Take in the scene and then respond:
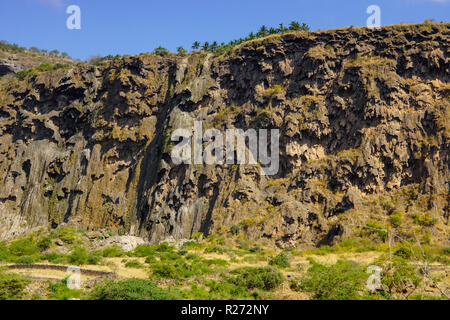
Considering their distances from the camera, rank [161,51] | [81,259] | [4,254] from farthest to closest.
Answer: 1. [161,51]
2. [4,254]
3. [81,259]

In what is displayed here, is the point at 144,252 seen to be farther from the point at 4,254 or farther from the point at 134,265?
the point at 4,254

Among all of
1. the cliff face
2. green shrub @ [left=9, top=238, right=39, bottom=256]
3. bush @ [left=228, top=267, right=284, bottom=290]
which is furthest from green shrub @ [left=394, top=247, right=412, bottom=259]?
green shrub @ [left=9, top=238, right=39, bottom=256]

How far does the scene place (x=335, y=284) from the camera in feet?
93.0

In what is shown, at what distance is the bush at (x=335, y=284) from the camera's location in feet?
90.7

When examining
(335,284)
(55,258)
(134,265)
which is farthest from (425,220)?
(55,258)

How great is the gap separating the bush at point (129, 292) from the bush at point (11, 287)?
3946mm

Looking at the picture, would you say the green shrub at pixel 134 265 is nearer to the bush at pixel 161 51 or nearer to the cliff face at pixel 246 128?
the cliff face at pixel 246 128

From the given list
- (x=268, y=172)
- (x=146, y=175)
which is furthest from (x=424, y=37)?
(x=146, y=175)

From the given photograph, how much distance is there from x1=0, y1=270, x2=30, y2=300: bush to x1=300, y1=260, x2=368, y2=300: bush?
58.2ft

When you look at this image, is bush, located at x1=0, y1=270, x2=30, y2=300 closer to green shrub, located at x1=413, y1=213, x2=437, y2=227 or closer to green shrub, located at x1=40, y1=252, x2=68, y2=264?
green shrub, located at x1=40, y1=252, x2=68, y2=264

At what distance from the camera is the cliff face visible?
161ft

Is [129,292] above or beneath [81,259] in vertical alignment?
beneath

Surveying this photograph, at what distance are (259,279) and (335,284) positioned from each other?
18.1ft

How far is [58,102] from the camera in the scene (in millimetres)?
74938
